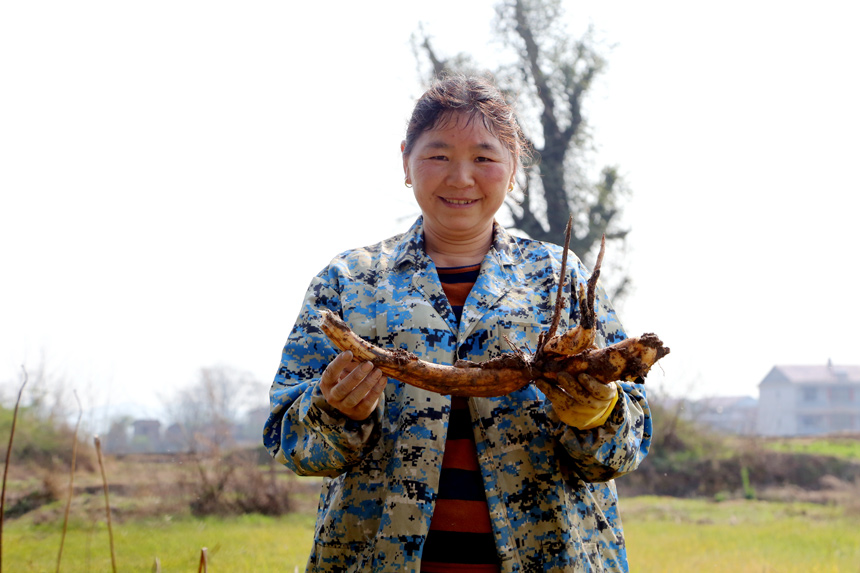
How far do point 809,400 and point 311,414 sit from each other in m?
20.1

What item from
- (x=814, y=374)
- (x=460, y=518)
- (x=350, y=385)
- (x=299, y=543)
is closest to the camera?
(x=350, y=385)

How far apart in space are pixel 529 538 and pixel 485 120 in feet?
3.74

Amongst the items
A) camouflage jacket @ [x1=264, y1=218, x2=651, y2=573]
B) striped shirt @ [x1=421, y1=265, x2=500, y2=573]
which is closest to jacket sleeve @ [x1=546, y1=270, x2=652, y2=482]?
camouflage jacket @ [x1=264, y1=218, x2=651, y2=573]

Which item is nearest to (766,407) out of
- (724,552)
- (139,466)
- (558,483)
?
(724,552)

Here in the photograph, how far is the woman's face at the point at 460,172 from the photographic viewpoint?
6.31 feet

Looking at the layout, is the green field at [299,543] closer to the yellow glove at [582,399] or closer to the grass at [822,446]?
the yellow glove at [582,399]

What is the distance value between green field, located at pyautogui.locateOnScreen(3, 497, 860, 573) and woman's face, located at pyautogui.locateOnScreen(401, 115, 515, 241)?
3.47 metres

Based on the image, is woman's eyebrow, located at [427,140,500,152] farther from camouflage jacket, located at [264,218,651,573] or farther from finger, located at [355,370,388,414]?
finger, located at [355,370,388,414]

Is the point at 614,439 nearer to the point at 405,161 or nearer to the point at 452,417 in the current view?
the point at 452,417

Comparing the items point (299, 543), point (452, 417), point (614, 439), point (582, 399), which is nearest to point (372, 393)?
point (452, 417)

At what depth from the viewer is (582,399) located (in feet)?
5.11

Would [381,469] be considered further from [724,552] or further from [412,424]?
[724,552]

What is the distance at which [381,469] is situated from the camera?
5.70 ft

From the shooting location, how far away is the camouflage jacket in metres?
1.63
